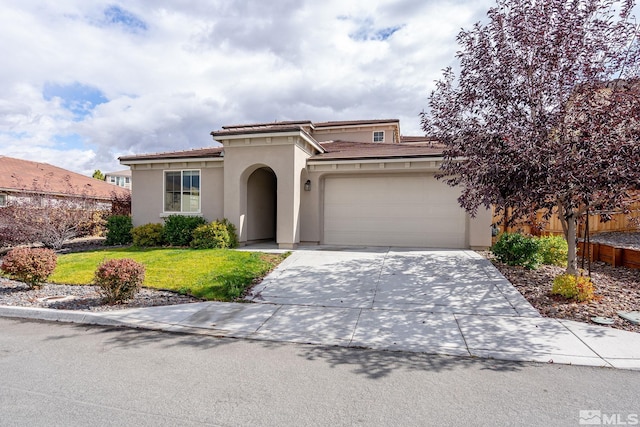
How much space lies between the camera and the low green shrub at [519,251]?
889 centimetres

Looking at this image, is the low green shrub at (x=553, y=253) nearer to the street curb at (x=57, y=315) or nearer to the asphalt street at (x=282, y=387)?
the asphalt street at (x=282, y=387)

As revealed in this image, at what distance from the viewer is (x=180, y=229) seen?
43.0ft

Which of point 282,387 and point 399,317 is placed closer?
point 282,387

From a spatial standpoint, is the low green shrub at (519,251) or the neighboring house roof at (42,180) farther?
the neighboring house roof at (42,180)

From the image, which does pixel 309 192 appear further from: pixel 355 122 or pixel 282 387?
pixel 282 387

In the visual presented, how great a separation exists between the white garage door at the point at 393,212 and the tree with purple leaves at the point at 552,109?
505cm

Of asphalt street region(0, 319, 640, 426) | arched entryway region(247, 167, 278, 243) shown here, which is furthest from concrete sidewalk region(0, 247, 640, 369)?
arched entryway region(247, 167, 278, 243)

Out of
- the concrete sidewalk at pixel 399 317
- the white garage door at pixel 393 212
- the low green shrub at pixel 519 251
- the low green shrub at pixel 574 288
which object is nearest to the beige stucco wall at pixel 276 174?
the white garage door at pixel 393 212

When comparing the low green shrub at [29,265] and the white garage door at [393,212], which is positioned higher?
the white garage door at [393,212]

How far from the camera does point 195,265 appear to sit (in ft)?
31.7

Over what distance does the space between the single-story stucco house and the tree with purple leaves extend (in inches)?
196

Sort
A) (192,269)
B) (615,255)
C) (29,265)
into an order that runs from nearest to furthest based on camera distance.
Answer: (29,265), (192,269), (615,255)

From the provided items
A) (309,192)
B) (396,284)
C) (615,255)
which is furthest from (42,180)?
(615,255)

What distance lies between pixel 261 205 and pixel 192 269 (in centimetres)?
628
